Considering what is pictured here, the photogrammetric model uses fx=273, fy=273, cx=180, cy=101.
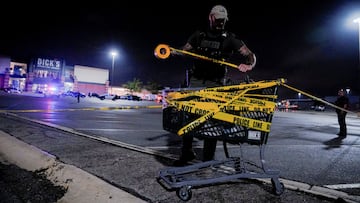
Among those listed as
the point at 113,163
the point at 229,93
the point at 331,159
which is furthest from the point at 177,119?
the point at 331,159

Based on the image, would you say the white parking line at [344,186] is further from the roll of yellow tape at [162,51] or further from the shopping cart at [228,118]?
the roll of yellow tape at [162,51]

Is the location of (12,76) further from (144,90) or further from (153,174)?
(153,174)

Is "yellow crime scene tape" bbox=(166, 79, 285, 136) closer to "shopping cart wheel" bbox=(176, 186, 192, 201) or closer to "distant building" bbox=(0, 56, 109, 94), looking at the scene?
"shopping cart wheel" bbox=(176, 186, 192, 201)

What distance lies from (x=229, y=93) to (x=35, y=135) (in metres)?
4.85

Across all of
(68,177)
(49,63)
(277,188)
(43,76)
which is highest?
(49,63)

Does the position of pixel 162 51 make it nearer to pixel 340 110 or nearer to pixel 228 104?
pixel 228 104

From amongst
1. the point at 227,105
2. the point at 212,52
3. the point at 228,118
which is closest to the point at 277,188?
the point at 228,118

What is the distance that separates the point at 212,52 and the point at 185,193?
1.98m

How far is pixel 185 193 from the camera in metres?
2.83

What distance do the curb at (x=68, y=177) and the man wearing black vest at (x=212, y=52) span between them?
1.27 metres

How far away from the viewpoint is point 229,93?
125 inches

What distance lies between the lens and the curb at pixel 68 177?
284cm

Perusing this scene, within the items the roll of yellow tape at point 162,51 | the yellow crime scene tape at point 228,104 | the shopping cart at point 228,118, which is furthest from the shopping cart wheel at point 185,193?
the roll of yellow tape at point 162,51

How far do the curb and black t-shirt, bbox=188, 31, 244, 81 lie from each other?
6.47ft
